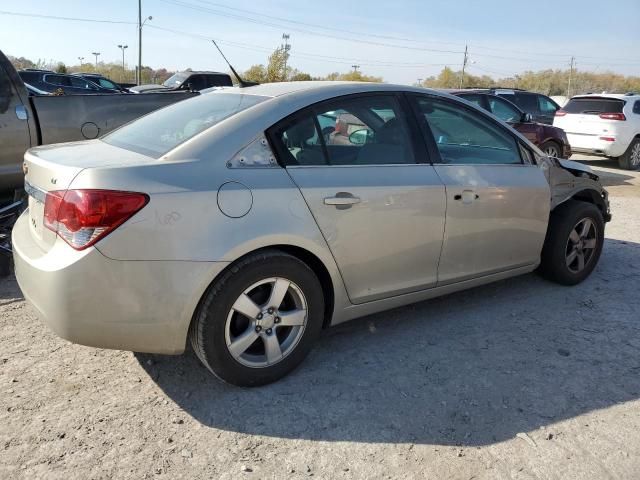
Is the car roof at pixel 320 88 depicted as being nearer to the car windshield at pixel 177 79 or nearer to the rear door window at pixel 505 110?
the rear door window at pixel 505 110

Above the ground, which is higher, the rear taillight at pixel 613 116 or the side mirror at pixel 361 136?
the side mirror at pixel 361 136

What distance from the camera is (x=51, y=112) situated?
18.1 feet

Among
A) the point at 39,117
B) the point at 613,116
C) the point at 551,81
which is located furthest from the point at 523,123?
the point at 551,81

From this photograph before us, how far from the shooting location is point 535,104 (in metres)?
15.0

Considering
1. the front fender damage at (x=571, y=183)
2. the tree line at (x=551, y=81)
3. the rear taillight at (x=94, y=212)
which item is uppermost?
the rear taillight at (x=94, y=212)

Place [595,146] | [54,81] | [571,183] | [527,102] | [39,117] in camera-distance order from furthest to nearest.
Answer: [54,81], [527,102], [595,146], [39,117], [571,183]

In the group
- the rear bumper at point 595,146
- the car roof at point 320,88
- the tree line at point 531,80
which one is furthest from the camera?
the tree line at point 531,80

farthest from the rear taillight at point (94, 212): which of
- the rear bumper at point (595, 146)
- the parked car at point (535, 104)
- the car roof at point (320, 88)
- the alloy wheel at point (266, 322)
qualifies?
the parked car at point (535, 104)

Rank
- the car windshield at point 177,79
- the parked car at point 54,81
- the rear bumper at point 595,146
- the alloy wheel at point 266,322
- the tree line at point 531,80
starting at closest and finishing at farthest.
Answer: the alloy wheel at point 266,322 → the rear bumper at point 595,146 → the car windshield at point 177,79 → the parked car at point 54,81 → the tree line at point 531,80

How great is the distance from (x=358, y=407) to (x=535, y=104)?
14.1m

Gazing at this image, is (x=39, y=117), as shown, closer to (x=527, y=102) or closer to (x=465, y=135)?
(x=465, y=135)

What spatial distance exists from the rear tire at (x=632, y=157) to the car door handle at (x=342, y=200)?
40.0ft

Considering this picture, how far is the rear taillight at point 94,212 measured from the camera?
8.07 ft

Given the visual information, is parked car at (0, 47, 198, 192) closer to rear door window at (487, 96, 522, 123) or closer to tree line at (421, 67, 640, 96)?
rear door window at (487, 96, 522, 123)
